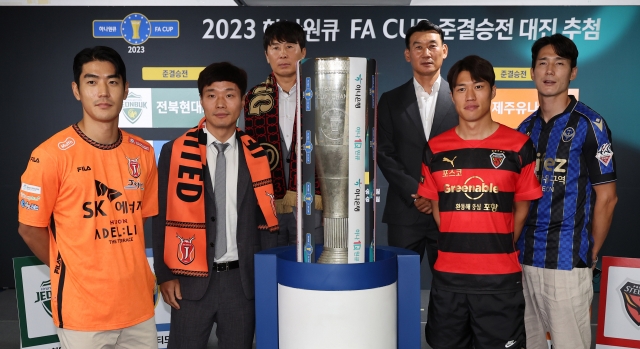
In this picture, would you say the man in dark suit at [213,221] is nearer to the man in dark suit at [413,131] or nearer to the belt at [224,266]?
the belt at [224,266]

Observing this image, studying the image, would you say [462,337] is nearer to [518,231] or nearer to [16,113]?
[518,231]

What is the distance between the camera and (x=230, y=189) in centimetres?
228

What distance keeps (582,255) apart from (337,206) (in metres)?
1.33

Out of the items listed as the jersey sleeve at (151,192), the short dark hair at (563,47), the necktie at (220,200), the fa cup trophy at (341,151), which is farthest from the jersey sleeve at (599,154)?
the jersey sleeve at (151,192)

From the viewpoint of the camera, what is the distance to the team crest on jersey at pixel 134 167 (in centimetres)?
204

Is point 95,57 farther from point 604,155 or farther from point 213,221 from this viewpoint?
point 604,155

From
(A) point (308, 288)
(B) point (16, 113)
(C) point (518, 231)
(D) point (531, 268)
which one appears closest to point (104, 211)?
(A) point (308, 288)

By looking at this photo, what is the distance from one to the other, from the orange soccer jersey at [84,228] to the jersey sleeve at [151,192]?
16 centimetres

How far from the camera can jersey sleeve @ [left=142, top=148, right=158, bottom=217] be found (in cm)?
214

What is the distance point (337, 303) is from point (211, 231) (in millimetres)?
676

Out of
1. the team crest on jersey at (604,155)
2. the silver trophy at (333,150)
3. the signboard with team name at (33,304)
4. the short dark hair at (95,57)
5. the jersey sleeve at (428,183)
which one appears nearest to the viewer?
the silver trophy at (333,150)

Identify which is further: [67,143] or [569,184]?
[569,184]

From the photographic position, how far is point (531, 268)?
2568 millimetres

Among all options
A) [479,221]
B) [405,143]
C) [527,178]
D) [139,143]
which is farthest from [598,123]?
[139,143]
